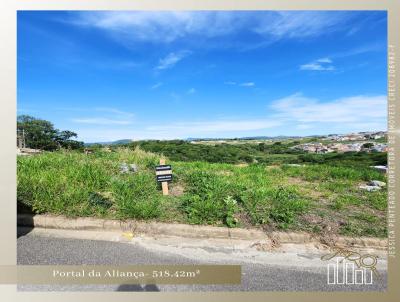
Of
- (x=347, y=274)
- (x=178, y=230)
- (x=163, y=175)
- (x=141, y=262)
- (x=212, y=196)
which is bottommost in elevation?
(x=347, y=274)

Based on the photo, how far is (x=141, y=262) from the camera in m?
2.73

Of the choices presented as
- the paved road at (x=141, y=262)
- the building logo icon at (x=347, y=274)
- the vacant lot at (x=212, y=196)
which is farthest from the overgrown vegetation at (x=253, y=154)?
the paved road at (x=141, y=262)

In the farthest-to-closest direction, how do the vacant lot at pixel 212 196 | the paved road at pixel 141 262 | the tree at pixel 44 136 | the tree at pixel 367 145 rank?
1. the tree at pixel 44 136
2. the vacant lot at pixel 212 196
3. the tree at pixel 367 145
4. the paved road at pixel 141 262

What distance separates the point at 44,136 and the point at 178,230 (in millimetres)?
3397

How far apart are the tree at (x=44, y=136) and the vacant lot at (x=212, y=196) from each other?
0.26 metres

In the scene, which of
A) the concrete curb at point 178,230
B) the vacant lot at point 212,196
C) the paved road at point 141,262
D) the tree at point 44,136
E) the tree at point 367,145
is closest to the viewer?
the paved road at point 141,262

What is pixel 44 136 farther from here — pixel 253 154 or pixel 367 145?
pixel 367 145

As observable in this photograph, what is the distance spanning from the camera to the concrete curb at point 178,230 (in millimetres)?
2986

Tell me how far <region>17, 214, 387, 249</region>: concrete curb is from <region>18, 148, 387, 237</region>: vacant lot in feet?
0.33

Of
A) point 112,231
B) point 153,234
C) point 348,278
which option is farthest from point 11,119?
point 348,278

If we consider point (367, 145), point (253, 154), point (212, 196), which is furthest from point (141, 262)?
point (253, 154)

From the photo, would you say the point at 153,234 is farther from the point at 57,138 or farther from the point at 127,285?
the point at 57,138

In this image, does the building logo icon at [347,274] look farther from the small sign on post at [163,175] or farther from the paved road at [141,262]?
the small sign on post at [163,175]

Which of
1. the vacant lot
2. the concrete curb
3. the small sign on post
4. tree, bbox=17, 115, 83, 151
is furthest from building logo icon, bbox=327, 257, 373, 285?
tree, bbox=17, 115, 83, 151
